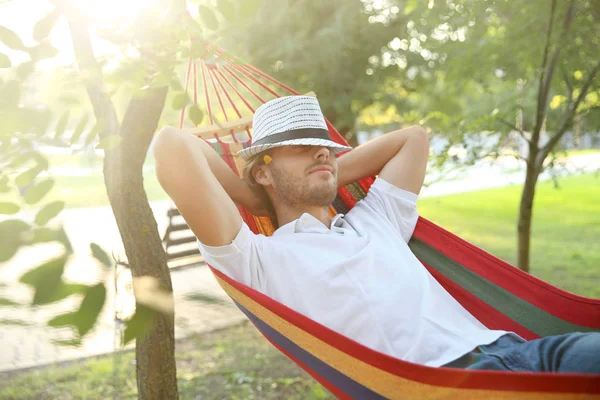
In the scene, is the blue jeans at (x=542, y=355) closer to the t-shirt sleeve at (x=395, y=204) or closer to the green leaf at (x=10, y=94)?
the t-shirt sleeve at (x=395, y=204)

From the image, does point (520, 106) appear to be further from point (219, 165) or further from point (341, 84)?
point (341, 84)

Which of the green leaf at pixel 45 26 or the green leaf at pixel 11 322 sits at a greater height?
the green leaf at pixel 45 26

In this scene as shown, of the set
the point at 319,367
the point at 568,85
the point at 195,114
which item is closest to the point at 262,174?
the point at 319,367

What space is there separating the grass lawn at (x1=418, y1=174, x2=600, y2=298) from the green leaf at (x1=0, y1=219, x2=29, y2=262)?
11.6ft

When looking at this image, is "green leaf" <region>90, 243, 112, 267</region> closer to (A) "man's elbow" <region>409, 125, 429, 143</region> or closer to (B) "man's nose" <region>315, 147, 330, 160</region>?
(B) "man's nose" <region>315, 147, 330, 160</region>

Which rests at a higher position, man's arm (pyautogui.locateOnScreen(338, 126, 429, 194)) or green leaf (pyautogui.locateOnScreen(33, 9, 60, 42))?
green leaf (pyautogui.locateOnScreen(33, 9, 60, 42))

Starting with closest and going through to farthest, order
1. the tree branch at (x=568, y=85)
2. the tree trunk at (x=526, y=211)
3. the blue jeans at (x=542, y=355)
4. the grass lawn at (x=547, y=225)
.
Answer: the blue jeans at (x=542, y=355)
the tree trunk at (x=526, y=211)
the tree branch at (x=568, y=85)
the grass lawn at (x=547, y=225)

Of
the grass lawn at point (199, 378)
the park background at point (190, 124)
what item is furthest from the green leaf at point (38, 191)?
the grass lawn at point (199, 378)

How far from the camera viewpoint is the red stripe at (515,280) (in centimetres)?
173

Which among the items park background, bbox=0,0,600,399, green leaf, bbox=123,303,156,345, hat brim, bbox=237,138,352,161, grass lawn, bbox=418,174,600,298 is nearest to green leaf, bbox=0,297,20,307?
park background, bbox=0,0,600,399

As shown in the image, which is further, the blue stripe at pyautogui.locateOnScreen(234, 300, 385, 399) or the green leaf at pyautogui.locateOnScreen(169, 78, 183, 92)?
the blue stripe at pyautogui.locateOnScreen(234, 300, 385, 399)

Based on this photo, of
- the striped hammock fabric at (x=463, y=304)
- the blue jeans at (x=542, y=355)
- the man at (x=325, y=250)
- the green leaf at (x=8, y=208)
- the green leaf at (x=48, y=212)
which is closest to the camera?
the green leaf at (x=48, y=212)

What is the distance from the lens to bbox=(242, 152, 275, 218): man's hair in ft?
6.34

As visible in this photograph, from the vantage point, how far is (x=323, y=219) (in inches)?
73.8
